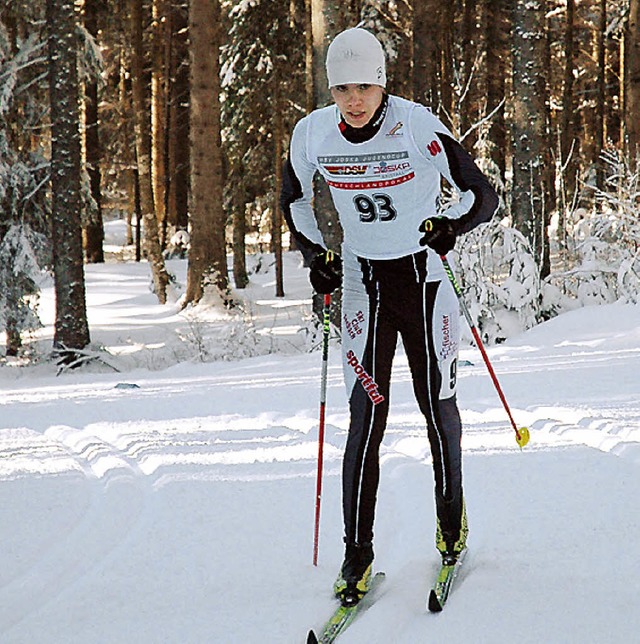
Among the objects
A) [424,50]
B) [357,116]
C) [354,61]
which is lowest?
[357,116]

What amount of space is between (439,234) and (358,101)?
0.61m

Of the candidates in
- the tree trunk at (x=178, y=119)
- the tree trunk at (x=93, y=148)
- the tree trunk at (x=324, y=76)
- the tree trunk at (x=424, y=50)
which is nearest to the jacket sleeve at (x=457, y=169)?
the tree trunk at (x=324, y=76)

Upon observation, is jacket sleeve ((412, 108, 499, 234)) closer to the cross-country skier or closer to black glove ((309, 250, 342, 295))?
the cross-country skier

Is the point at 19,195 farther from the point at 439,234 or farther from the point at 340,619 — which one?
the point at 340,619

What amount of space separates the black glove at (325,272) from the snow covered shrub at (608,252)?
856 centimetres

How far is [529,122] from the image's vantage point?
13500 mm

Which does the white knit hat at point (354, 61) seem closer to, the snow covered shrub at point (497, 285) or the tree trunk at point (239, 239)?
the snow covered shrub at point (497, 285)

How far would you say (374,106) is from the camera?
3.75 metres

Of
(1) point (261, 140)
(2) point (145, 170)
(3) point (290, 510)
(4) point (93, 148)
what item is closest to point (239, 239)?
(1) point (261, 140)

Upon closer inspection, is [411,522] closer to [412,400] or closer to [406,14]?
[412,400]

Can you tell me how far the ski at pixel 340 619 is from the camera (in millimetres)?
3446

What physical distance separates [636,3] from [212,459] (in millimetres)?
15757

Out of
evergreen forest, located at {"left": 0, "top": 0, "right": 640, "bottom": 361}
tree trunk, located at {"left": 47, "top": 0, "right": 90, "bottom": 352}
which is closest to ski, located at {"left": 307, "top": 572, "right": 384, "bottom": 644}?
evergreen forest, located at {"left": 0, "top": 0, "right": 640, "bottom": 361}

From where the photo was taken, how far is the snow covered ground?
12.1 ft
